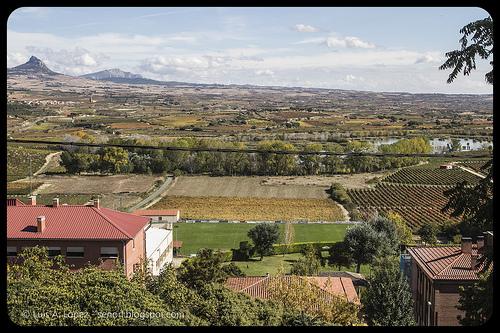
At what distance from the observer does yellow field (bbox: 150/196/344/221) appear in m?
17.8

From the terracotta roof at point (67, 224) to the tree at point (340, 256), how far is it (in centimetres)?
574

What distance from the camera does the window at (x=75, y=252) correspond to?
582 cm

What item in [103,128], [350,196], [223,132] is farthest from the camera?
[223,132]

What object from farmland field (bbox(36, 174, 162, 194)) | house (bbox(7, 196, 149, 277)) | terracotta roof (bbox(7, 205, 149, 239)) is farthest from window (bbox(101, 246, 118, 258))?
farmland field (bbox(36, 174, 162, 194))

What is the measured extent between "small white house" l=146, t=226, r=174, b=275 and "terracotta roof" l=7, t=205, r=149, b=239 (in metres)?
1.84

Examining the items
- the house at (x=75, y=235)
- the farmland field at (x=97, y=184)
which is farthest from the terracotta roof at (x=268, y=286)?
the farmland field at (x=97, y=184)

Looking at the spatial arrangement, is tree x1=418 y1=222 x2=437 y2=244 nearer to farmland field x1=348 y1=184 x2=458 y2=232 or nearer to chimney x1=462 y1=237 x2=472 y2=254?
farmland field x1=348 y1=184 x2=458 y2=232

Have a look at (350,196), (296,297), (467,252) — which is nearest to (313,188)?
(350,196)

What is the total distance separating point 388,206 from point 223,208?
540cm

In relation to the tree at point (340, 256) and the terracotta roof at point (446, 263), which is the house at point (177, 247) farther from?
the terracotta roof at point (446, 263)

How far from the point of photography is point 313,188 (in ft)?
71.8

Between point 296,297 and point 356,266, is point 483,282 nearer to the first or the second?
point 296,297

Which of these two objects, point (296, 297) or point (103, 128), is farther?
point (103, 128)
